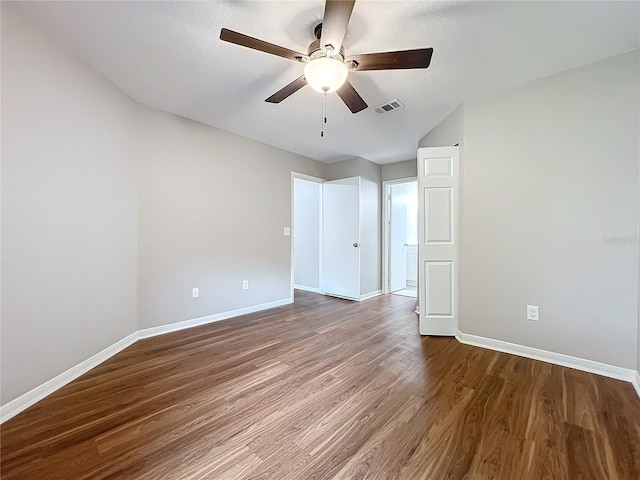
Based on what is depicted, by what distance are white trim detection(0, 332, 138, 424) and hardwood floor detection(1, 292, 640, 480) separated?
0.07m

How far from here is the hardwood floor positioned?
1268mm

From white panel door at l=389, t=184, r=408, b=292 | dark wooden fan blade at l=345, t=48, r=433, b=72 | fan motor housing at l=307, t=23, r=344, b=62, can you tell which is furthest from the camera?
white panel door at l=389, t=184, r=408, b=292

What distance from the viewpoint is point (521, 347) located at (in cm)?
248

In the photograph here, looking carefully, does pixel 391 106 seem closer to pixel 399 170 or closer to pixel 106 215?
pixel 399 170

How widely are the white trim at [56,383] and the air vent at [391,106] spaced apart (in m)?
3.58

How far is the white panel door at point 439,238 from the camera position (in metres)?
2.93

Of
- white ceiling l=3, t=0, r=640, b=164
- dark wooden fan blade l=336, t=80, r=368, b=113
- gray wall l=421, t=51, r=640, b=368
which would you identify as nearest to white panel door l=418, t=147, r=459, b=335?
gray wall l=421, t=51, r=640, b=368

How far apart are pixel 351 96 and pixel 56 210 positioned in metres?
2.33

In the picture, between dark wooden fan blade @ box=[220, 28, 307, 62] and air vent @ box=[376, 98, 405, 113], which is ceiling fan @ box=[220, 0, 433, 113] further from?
air vent @ box=[376, 98, 405, 113]

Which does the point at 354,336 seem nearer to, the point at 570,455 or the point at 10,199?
the point at 570,455

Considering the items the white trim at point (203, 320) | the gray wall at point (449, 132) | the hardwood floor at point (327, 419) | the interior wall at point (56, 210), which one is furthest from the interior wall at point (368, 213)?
the interior wall at point (56, 210)

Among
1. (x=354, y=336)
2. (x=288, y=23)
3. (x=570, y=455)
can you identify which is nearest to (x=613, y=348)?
(x=570, y=455)

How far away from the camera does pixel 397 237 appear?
547 centimetres

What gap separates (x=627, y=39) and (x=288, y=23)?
2402 millimetres
